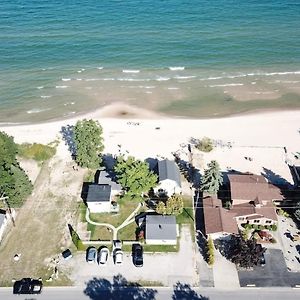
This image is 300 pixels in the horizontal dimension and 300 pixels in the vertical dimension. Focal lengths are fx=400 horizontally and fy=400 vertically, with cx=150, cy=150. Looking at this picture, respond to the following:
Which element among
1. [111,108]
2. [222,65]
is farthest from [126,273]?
[222,65]

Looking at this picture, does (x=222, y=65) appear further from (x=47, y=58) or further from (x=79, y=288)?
(x=79, y=288)

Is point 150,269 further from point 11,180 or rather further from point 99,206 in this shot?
point 11,180

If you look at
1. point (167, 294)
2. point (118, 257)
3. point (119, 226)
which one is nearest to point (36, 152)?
point (119, 226)

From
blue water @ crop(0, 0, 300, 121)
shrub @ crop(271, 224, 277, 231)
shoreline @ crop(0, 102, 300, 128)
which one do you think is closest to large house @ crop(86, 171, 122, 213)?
shrub @ crop(271, 224, 277, 231)

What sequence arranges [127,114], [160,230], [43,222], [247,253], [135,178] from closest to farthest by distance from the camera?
[247,253] < [160,230] < [135,178] < [43,222] < [127,114]

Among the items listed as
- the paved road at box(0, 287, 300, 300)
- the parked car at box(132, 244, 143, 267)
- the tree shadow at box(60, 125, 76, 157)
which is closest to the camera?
the paved road at box(0, 287, 300, 300)

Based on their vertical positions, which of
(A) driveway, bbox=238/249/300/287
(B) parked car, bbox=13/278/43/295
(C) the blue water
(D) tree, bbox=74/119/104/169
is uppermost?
(C) the blue water

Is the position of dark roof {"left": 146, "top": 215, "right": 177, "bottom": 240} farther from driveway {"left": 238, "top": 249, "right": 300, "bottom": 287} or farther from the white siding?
driveway {"left": 238, "top": 249, "right": 300, "bottom": 287}
